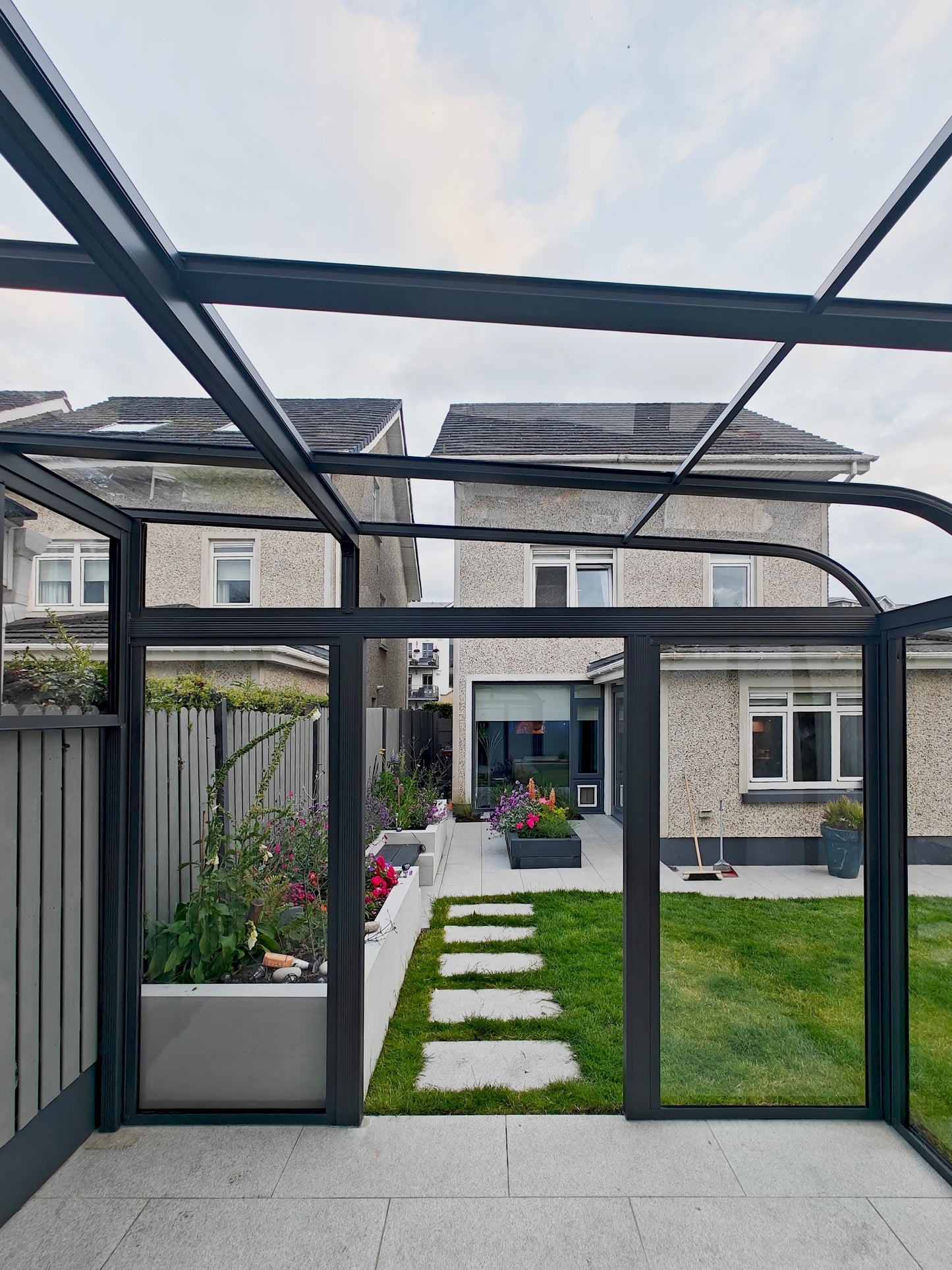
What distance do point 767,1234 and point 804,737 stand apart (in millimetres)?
1735

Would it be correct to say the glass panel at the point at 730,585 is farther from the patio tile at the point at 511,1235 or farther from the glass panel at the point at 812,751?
the patio tile at the point at 511,1235

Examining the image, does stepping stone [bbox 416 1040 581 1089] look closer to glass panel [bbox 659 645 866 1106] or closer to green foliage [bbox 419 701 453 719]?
glass panel [bbox 659 645 866 1106]

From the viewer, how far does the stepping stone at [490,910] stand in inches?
233

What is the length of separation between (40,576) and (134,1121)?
2.15 meters

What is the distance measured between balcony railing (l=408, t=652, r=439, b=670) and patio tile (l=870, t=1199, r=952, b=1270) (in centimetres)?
2358

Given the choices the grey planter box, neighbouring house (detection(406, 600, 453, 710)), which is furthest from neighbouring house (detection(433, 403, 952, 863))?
neighbouring house (detection(406, 600, 453, 710))

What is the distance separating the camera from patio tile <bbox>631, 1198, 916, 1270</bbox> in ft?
7.73

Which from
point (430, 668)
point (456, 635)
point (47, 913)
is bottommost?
point (47, 913)

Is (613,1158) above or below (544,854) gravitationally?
below

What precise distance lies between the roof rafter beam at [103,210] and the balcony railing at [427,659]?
2421 centimetres

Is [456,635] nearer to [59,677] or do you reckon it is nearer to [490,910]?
[59,677]

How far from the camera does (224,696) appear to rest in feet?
11.1

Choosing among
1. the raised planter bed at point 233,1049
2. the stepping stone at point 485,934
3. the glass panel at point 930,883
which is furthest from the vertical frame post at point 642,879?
the stepping stone at point 485,934

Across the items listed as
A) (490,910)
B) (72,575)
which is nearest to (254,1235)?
(72,575)
